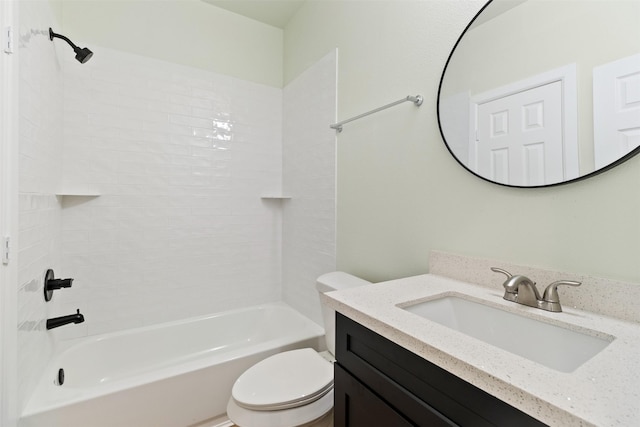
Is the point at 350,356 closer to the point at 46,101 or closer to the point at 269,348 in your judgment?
the point at 269,348

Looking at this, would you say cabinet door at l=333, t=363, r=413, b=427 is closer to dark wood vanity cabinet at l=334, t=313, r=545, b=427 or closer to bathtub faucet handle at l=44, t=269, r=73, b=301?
dark wood vanity cabinet at l=334, t=313, r=545, b=427

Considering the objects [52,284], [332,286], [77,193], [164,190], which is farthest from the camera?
[164,190]

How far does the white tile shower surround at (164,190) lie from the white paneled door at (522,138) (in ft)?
5.83

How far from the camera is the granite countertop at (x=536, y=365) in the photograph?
0.41 m

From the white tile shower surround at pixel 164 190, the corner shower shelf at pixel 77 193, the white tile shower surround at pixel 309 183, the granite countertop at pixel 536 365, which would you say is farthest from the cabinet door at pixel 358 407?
the corner shower shelf at pixel 77 193

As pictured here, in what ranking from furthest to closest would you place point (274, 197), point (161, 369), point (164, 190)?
1. point (274, 197)
2. point (164, 190)
3. point (161, 369)

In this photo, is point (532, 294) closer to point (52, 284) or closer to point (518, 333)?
point (518, 333)

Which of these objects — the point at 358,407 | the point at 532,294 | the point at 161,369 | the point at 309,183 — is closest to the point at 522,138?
the point at 532,294

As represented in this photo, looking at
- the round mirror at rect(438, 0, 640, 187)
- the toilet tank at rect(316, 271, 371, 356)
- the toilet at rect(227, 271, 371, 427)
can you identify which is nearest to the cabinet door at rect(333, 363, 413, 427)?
the toilet at rect(227, 271, 371, 427)

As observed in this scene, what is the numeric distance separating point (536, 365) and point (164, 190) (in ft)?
7.26

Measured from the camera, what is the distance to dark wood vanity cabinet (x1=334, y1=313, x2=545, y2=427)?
534 millimetres

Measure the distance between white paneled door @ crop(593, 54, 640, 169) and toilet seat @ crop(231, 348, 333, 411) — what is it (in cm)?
124

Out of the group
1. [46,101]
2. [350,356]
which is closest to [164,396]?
[350,356]

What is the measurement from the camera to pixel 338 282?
5.16 ft
